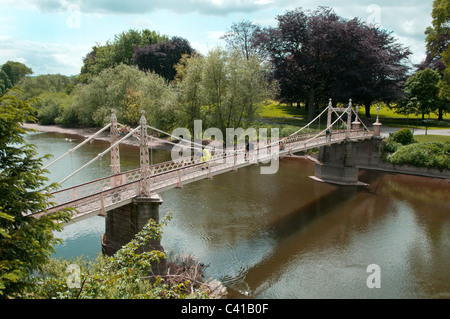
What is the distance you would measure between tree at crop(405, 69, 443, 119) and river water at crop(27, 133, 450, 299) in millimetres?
12710

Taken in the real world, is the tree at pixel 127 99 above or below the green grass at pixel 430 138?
above

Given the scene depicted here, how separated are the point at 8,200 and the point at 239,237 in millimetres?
10938

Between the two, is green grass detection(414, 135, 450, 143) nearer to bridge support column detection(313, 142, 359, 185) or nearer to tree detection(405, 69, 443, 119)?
tree detection(405, 69, 443, 119)

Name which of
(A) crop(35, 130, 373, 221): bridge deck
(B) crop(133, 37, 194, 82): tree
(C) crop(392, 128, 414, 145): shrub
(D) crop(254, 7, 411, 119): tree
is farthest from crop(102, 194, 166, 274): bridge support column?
(B) crop(133, 37, 194, 82): tree

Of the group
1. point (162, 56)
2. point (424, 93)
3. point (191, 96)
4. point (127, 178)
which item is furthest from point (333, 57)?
point (127, 178)

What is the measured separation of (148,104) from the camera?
118ft

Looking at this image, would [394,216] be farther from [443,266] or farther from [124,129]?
[124,129]

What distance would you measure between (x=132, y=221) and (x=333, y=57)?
33.0m

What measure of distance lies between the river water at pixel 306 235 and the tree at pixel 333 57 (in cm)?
1440

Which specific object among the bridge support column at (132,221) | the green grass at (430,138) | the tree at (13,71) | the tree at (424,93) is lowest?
the bridge support column at (132,221)

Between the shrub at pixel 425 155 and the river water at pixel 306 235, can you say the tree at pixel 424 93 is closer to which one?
the shrub at pixel 425 155

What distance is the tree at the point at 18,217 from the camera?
6531mm

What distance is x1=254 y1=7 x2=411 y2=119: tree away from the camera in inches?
1455
